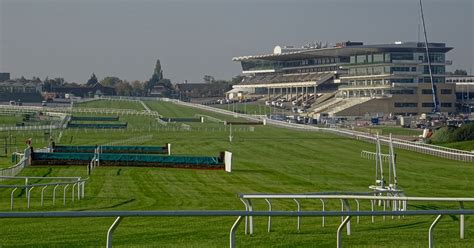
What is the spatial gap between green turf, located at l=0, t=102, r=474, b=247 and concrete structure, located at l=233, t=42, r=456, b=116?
192 feet

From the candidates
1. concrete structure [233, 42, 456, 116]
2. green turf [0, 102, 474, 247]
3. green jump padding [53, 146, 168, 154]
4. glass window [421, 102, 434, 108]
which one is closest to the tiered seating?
concrete structure [233, 42, 456, 116]

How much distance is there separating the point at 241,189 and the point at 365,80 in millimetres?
112229

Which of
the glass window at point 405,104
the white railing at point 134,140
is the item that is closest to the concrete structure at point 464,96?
the glass window at point 405,104

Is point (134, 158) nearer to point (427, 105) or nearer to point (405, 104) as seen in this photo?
point (427, 105)

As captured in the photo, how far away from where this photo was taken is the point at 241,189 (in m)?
26.5

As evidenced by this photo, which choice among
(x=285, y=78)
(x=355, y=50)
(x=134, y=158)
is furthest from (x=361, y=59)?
(x=134, y=158)

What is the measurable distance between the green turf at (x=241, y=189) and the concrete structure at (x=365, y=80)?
192ft

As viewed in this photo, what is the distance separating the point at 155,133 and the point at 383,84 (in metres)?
68.3

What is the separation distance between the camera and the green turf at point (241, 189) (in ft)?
34.6

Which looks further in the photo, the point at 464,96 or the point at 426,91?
the point at 464,96

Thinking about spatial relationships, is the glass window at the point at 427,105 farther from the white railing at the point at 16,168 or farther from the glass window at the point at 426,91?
the white railing at the point at 16,168

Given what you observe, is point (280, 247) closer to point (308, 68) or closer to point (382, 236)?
point (382, 236)

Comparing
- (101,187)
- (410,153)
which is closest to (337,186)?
(101,187)

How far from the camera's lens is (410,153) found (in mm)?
47531
